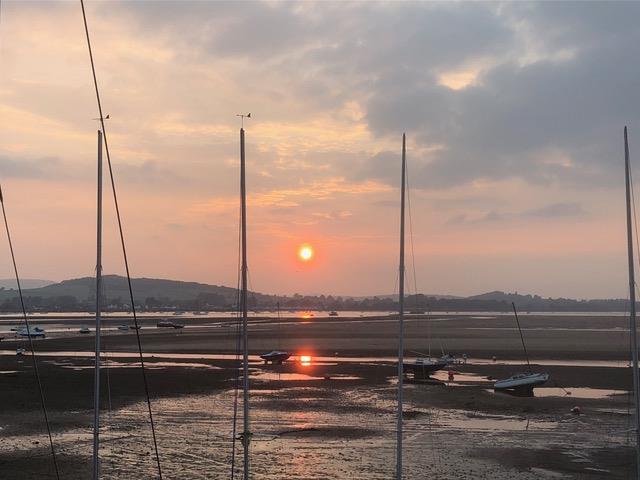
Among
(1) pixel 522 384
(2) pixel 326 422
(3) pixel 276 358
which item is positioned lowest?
(2) pixel 326 422

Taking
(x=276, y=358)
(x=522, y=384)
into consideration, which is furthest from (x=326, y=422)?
(x=276, y=358)

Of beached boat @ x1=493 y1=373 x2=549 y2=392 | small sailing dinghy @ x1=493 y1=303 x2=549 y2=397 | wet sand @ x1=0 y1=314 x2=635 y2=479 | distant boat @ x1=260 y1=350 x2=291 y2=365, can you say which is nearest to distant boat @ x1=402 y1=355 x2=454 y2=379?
wet sand @ x1=0 y1=314 x2=635 y2=479

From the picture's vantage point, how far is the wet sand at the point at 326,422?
30.8m

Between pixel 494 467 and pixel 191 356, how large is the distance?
2208 inches

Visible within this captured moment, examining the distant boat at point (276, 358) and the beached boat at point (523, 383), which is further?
the distant boat at point (276, 358)

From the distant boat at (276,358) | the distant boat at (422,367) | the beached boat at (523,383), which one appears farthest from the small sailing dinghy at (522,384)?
the distant boat at (276,358)

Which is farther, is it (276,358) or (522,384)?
(276,358)

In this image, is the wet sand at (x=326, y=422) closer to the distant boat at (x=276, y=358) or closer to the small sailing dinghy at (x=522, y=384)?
the small sailing dinghy at (x=522, y=384)

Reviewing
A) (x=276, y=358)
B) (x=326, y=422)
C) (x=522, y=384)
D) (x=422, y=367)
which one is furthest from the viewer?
(x=276, y=358)

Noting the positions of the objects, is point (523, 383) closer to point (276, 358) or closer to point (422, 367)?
point (422, 367)

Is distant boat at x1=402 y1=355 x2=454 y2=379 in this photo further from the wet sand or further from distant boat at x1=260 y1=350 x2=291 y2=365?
distant boat at x1=260 y1=350 x2=291 y2=365

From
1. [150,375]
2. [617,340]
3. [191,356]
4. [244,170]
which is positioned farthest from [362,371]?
[617,340]

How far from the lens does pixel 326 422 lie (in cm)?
4075

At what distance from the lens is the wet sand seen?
3084cm
